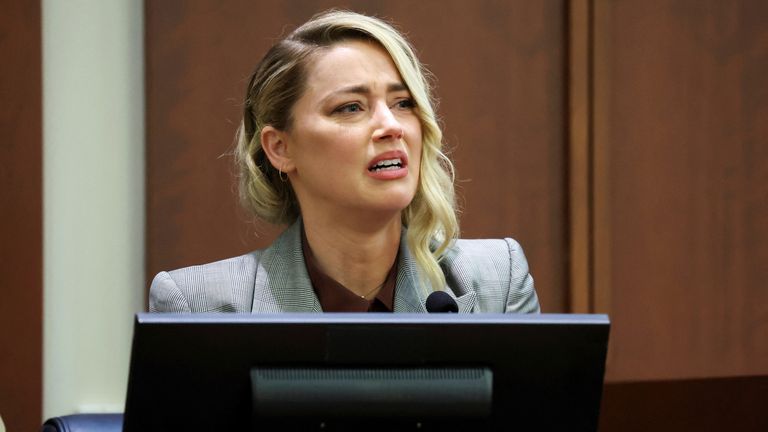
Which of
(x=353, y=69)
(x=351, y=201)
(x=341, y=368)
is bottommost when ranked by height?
(x=341, y=368)

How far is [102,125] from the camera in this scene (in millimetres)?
2693

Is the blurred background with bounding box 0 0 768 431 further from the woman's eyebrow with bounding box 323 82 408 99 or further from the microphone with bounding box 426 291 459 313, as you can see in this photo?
the microphone with bounding box 426 291 459 313

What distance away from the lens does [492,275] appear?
1904 mm

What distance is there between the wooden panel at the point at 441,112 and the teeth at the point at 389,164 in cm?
100

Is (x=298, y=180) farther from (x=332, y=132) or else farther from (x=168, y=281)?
(x=168, y=281)

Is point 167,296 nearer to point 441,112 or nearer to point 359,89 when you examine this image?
point 359,89

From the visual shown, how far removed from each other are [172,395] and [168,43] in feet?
6.08

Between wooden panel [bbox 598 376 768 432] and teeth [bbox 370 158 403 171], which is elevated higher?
teeth [bbox 370 158 403 171]

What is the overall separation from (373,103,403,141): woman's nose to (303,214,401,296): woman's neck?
0.16 m

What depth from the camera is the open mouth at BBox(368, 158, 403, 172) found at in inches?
69.9

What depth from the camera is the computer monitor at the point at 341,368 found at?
38.5 inches

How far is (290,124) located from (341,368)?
3.16ft

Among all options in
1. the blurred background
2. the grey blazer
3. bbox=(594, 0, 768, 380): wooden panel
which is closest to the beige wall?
the blurred background

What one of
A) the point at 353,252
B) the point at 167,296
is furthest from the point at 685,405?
the point at 167,296
